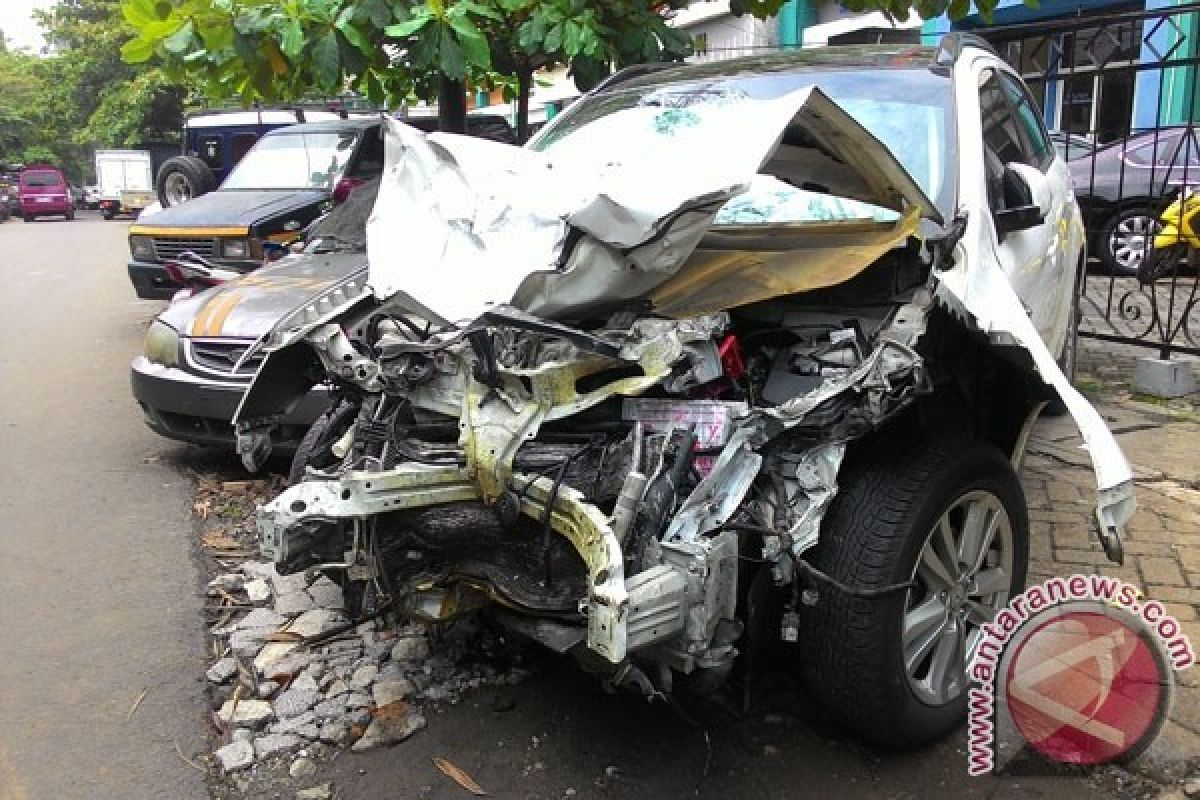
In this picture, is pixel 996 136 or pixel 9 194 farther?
pixel 9 194

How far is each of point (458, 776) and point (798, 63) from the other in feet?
10.5

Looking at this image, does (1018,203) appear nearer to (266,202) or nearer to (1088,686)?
(1088,686)

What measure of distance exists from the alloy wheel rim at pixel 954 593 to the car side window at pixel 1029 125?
226 centimetres

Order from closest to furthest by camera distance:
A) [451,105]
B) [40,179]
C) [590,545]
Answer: [590,545] < [451,105] < [40,179]

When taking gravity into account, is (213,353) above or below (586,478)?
below

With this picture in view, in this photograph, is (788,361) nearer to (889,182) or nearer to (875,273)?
(875,273)

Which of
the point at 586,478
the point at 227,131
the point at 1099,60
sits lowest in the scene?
the point at 586,478

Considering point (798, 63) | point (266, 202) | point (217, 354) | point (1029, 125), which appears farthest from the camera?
point (266, 202)

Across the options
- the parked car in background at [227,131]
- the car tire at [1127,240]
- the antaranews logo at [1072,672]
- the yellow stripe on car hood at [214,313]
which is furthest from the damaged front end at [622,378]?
the parked car in background at [227,131]

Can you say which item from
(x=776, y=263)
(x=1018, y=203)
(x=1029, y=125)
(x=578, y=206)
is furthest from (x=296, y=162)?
(x=578, y=206)

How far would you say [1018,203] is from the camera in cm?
372

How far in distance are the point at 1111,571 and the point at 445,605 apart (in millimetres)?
2763

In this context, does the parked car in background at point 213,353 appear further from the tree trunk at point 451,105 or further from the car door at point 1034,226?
the car door at point 1034,226

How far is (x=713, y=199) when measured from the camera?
8.43 feet
